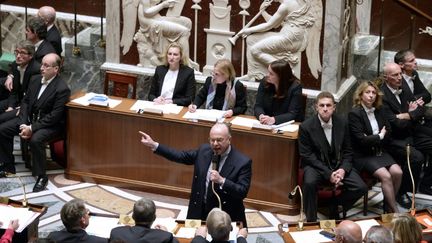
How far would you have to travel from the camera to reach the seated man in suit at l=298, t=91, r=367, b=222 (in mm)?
8875

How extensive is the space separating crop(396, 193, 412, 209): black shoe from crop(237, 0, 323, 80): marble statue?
59.3 inches

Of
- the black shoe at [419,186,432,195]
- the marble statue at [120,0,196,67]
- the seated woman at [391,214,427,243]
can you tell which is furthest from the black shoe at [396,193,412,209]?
the seated woman at [391,214,427,243]

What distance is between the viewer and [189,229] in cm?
750

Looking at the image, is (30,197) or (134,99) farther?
(134,99)

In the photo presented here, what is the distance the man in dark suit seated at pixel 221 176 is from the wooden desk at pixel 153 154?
1257 mm

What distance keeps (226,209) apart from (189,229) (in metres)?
0.56

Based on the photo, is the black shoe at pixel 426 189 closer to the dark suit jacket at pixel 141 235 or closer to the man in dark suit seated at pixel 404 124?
the man in dark suit seated at pixel 404 124

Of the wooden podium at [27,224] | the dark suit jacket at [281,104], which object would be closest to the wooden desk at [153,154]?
the dark suit jacket at [281,104]

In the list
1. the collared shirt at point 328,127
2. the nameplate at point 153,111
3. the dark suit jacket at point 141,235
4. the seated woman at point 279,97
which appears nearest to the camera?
the dark suit jacket at point 141,235

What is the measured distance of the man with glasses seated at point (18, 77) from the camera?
1025cm

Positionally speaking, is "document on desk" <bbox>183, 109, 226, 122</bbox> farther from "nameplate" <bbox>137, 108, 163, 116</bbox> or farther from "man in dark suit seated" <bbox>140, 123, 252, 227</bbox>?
"man in dark suit seated" <bbox>140, 123, 252, 227</bbox>

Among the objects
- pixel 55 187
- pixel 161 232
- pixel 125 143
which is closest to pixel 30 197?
pixel 55 187

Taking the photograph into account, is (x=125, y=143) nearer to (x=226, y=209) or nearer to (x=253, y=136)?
(x=253, y=136)

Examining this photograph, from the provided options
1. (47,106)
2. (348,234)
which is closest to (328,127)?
(348,234)
